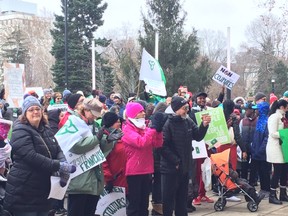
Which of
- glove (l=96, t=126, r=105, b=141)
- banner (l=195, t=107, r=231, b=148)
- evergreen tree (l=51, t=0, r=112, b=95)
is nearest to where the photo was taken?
glove (l=96, t=126, r=105, b=141)

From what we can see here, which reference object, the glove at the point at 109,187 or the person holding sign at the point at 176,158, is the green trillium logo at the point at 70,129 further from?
the person holding sign at the point at 176,158

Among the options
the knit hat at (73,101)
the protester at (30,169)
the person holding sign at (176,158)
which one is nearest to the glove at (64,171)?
the protester at (30,169)

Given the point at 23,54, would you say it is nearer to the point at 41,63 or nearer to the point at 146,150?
the point at 41,63

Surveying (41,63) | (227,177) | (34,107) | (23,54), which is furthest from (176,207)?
(41,63)

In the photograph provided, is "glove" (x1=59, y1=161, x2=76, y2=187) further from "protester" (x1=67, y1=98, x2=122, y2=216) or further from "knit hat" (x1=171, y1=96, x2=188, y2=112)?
"knit hat" (x1=171, y1=96, x2=188, y2=112)

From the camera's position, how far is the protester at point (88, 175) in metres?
5.93

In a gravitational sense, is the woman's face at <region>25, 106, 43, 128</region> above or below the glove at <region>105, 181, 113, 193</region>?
above

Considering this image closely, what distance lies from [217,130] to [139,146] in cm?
261

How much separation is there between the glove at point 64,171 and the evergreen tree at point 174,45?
73.9 ft

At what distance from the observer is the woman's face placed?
5360 millimetres

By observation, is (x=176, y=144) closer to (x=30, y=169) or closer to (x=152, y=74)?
(x=30, y=169)

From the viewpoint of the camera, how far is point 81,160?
19.7 feet

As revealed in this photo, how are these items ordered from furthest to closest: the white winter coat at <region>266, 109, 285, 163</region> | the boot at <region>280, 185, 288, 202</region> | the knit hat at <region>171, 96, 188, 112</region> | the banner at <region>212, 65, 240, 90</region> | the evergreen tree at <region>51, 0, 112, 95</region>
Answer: the evergreen tree at <region>51, 0, 112, 95</region> < the banner at <region>212, 65, 240, 90</region> < the boot at <region>280, 185, 288, 202</region> < the white winter coat at <region>266, 109, 285, 163</region> < the knit hat at <region>171, 96, 188, 112</region>

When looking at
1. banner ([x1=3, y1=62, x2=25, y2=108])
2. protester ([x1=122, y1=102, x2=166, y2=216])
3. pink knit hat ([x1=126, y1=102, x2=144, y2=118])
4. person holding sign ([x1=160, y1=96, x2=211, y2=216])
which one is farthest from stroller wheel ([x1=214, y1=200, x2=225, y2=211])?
banner ([x1=3, y1=62, x2=25, y2=108])
